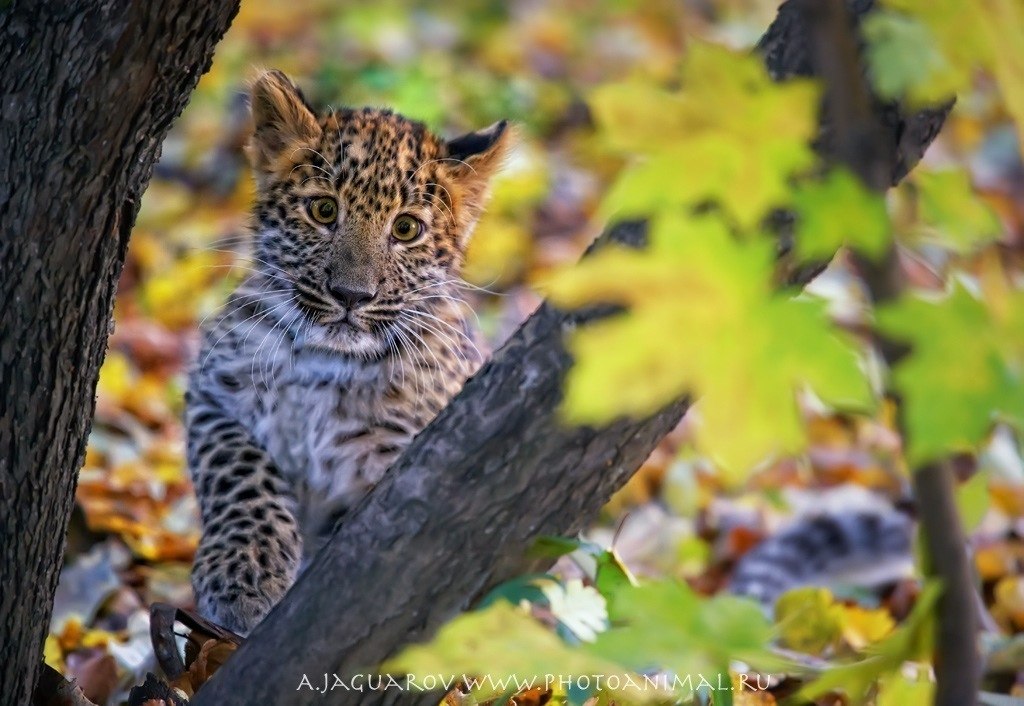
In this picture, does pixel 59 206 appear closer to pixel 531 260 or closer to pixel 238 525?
pixel 238 525

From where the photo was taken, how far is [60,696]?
2.80 metres

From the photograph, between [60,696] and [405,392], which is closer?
[60,696]

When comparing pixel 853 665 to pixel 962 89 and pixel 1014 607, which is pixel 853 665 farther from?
pixel 1014 607

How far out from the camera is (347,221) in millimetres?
4262

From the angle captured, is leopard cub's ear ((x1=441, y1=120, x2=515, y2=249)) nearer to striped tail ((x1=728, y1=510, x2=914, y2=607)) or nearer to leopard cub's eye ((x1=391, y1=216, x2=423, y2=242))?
leopard cub's eye ((x1=391, y1=216, x2=423, y2=242))

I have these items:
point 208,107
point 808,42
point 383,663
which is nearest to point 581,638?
point 383,663

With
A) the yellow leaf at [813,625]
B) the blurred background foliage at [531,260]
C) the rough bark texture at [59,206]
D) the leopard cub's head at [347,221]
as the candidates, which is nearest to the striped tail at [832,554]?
the blurred background foliage at [531,260]

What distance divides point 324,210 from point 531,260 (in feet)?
12.6

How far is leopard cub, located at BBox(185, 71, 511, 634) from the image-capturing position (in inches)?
164

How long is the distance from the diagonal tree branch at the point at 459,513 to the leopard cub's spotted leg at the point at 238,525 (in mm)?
1150

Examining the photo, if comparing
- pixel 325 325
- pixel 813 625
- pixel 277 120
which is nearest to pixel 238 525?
Result: pixel 325 325

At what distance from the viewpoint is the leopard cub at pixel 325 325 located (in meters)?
4.16

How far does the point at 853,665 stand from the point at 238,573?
2.14 metres

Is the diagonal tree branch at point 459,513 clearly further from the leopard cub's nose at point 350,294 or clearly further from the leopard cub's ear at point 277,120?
the leopard cub's ear at point 277,120
